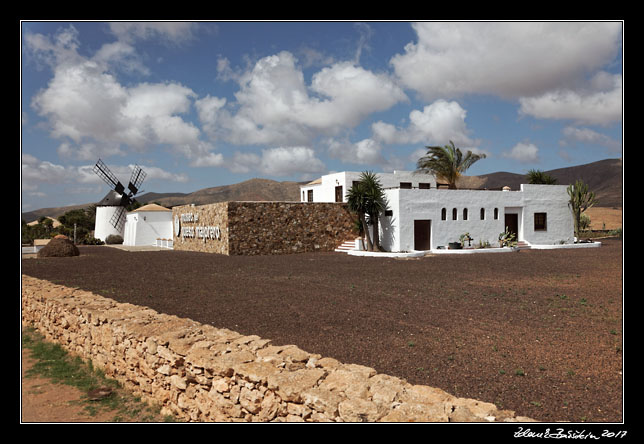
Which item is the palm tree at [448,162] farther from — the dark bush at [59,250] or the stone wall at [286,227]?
the dark bush at [59,250]

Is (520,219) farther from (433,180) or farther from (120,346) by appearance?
(120,346)

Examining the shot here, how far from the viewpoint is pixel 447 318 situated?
902cm

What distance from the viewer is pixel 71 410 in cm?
577

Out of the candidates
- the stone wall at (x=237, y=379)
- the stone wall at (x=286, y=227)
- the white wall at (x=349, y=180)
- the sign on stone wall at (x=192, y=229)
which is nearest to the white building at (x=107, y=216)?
the sign on stone wall at (x=192, y=229)

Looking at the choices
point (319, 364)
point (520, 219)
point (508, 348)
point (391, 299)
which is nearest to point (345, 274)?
point (391, 299)

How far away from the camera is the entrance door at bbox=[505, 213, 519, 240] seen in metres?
32.3

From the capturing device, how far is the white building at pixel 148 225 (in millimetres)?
44662

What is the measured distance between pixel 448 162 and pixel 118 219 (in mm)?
37830

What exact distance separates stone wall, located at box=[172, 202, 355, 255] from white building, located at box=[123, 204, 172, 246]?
609 inches

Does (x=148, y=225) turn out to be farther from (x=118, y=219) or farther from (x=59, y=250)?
(x=59, y=250)

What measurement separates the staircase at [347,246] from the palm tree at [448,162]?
10.1 meters

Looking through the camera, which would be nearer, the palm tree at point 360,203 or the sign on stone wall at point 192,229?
the palm tree at point 360,203

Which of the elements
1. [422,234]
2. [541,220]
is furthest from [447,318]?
[541,220]

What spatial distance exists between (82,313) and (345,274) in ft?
35.2
